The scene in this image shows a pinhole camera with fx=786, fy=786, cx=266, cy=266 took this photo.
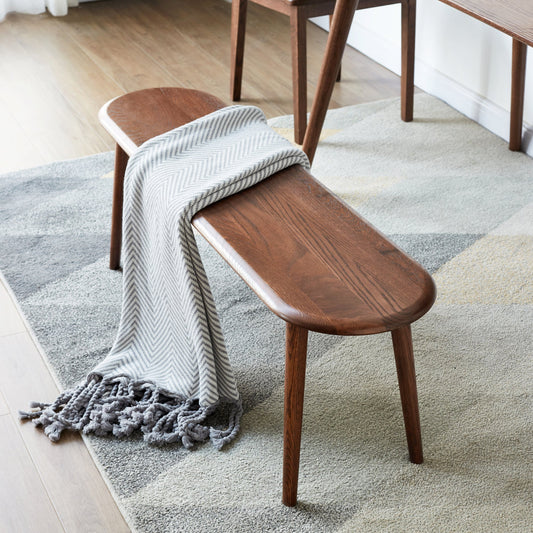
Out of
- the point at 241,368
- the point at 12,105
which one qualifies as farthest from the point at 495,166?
the point at 12,105

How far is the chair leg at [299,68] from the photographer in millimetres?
2363

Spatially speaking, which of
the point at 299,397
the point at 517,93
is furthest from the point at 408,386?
the point at 517,93

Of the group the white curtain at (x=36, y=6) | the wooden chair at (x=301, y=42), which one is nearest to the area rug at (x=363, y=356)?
the wooden chair at (x=301, y=42)

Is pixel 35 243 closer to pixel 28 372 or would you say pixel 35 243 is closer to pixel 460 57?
pixel 28 372

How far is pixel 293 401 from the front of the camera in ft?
4.16

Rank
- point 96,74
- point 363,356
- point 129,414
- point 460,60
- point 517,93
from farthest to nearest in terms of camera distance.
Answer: point 96,74 → point 460,60 → point 517,93 → point 363,356 → point 129,414

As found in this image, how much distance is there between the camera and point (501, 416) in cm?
156

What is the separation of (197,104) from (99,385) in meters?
0.65

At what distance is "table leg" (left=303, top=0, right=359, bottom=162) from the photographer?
6.30 ft

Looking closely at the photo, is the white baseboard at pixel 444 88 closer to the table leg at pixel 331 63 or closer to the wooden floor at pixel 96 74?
the wooden floor at pixel 96 74

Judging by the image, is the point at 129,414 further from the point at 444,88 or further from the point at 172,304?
the point at 444,88

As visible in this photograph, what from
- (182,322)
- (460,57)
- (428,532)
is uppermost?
(460,57)

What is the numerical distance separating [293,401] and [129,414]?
416mm

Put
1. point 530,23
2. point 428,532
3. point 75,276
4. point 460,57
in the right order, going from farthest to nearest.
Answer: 1. point 460,57
2. point 75,276
3. point 530,23
4. point 428,532
